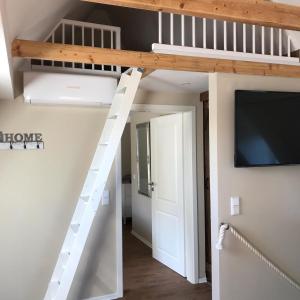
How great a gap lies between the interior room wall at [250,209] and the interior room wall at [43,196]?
126 cm

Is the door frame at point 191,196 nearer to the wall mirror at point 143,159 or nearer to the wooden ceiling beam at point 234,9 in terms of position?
the wall mirror at point 143,159

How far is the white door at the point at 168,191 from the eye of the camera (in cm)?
419

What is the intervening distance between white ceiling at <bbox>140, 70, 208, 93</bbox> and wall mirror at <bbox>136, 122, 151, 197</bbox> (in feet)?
4.77

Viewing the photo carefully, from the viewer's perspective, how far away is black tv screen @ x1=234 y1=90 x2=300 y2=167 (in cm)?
286

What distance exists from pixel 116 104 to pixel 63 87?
0.54 meters

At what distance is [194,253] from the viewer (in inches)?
157

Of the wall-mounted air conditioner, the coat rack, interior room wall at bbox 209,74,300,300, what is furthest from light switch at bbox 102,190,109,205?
interior room wall at bbox 209,74,300,300

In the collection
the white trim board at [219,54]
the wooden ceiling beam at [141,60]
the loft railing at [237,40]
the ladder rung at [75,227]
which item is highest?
the loft railing at [237,40]

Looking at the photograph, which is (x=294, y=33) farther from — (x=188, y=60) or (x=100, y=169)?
(x=100, y=169)

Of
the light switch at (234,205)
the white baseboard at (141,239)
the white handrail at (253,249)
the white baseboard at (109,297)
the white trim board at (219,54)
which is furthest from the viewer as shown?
the white baseboard at (141,239)

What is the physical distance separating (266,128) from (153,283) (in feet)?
7.71

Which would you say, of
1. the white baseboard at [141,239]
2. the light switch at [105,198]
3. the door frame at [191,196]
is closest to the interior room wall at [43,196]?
the light switch at [105,198]

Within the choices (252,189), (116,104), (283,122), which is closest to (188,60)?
(116,104)

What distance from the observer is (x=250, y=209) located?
2990 millimetres
